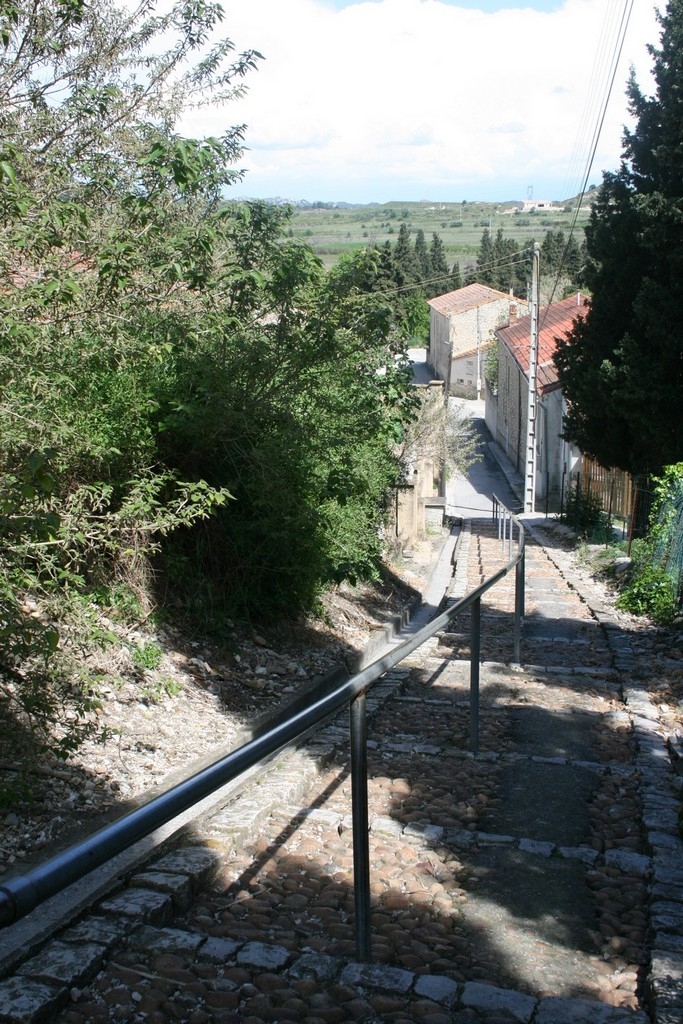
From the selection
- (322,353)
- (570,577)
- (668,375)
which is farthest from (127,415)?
(668,375)

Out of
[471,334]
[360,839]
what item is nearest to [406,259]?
[471,334]

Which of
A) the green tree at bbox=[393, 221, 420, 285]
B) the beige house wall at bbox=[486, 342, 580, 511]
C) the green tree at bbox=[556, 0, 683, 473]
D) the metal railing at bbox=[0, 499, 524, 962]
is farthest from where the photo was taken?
the green tree at bbox=[393, 221, 420, 285]

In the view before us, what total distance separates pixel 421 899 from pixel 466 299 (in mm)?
64411

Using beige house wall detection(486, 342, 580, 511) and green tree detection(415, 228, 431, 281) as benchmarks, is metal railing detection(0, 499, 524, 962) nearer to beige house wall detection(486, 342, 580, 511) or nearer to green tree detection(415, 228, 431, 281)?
beige house wall detection(486, 342, 580, 511)

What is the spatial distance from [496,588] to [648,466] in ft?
22.9

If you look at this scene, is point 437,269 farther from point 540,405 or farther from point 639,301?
point 639,301

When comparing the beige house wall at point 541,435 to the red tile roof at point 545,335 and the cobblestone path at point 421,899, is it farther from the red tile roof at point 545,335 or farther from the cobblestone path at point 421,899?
the cobblestone path at point 421,899

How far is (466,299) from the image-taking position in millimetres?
65438

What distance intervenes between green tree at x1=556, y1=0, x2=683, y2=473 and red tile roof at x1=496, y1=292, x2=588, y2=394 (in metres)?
9.64

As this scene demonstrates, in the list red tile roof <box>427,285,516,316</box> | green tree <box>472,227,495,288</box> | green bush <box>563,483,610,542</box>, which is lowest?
green bush <box>563,483,610,542</box>

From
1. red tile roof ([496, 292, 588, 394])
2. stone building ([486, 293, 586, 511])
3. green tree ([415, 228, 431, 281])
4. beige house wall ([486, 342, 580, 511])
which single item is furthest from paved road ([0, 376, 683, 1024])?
green tree ([415, 228, 431, 281])

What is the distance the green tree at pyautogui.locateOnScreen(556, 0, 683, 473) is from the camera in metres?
17.7

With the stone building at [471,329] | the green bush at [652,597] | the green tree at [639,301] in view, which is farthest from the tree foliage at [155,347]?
the stone building at [471,329]

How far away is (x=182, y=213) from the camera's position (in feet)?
26.8
